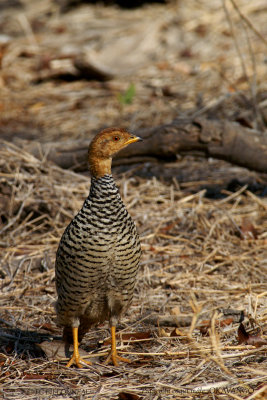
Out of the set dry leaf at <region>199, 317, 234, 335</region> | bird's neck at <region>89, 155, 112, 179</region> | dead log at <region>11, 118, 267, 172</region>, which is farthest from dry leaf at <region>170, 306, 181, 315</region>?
dead log at <region>11, 118, 267, 172</region>

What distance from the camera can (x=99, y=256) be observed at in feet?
12.5

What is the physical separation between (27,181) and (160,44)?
20.3 feet

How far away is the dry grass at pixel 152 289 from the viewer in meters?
3.59

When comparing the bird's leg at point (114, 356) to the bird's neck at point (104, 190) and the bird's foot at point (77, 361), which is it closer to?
the bird's foot at point (77, 361)

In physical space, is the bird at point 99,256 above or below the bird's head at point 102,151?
below

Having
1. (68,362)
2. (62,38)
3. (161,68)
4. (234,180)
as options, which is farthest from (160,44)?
(68,362)

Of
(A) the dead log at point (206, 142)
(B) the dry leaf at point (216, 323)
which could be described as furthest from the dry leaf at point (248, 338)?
(A) the dead log at point (206, 142)

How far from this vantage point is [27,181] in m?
6.25

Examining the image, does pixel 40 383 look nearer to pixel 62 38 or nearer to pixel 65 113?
pixel 65 113

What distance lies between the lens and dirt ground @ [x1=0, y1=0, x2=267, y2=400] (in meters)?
3.80

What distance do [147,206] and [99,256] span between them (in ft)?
8.88

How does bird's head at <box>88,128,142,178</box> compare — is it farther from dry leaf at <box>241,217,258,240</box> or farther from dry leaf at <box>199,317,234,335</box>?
dry leaf at <box>241,217,258,240</box>

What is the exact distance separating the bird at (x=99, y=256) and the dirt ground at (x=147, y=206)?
0.33 meters

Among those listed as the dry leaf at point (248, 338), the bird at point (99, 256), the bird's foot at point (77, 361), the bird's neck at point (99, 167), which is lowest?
the bird's foot at point (77, 361)
